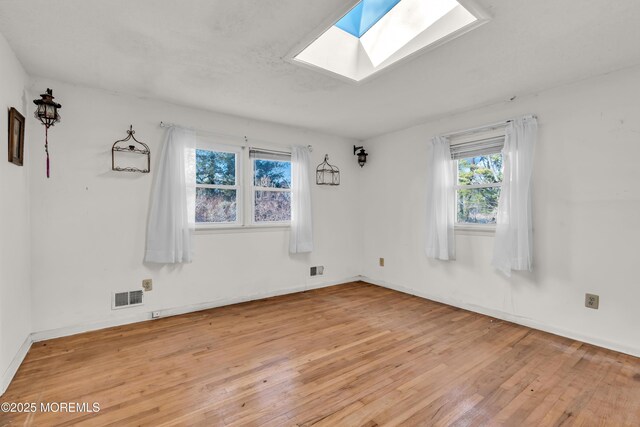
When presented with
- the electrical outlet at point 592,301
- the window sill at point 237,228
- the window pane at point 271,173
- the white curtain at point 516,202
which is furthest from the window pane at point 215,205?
the electrical outlet at point 592,301

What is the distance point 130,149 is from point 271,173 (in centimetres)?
159

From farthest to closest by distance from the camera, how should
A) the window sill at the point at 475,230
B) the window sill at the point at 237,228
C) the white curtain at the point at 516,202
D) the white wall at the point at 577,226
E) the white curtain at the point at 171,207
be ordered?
the window sill at the point at 237,228 < the window sill at the point at 475,230 < the white curtain at the point at 171,207 < the white curtain at the point at 516,202 < the white wall at the point at 577,226

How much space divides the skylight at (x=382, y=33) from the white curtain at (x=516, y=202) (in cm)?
152

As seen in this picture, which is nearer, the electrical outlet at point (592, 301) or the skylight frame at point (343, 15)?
the skylight frame at point (343, 15)

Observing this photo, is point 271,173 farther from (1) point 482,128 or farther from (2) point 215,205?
(1) point 482,128

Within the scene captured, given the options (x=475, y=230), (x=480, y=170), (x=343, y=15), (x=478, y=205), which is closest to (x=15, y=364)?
(x=343, y=15)

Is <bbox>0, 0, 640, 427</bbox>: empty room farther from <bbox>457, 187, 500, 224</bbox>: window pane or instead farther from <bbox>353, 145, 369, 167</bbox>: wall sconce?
<bbox>353, 145, 369, 167</bbox>: wall sconce

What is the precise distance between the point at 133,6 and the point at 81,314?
2.61 metres

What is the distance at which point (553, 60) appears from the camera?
90.2 inches

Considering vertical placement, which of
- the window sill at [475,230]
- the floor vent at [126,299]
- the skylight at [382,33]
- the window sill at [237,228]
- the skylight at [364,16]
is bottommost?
the floor vent at [126,299]

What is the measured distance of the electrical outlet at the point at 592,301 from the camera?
2566mm

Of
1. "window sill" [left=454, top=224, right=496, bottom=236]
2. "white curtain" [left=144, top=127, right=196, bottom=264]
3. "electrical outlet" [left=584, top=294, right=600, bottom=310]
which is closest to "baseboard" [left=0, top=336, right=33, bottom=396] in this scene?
"white curtain" [left=144, top=127, right=196, bottom=264]

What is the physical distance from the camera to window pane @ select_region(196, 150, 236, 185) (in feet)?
11.5

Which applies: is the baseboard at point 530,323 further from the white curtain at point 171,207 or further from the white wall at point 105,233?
the white curtain at point 171,207
